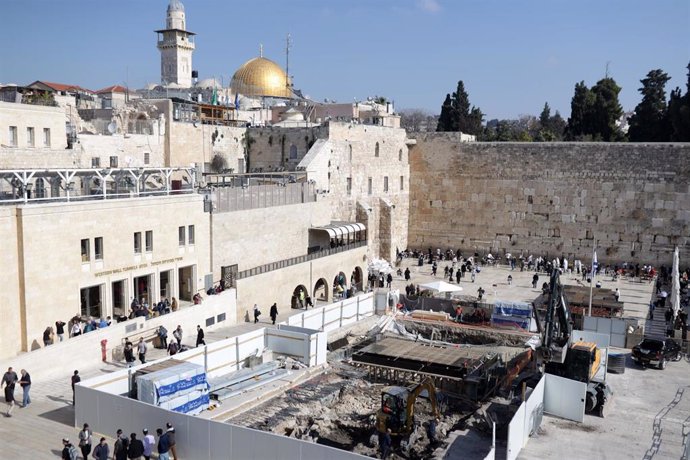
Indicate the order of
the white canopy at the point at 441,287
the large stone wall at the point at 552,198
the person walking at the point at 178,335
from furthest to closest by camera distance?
the large stone wall at the point at 552,198, the white canopy at the point at 441,287, the person walking at the point at 178,335

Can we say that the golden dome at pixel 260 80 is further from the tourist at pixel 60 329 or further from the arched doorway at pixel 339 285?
the tourist at pixel 60 329

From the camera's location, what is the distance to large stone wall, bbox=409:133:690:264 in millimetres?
31875

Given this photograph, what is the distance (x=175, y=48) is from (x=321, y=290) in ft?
134

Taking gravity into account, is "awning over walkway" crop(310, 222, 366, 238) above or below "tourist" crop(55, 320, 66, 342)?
above

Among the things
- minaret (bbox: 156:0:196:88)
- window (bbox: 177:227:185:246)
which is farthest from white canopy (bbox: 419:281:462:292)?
minaret (bbox: 156:0:196:88)

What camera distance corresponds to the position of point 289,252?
25.6 meters

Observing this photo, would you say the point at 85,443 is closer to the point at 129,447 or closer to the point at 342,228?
the point at 129,447

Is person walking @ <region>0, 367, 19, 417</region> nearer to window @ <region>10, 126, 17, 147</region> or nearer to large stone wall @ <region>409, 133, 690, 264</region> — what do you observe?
window @ <region>10, 126, 17, 147</region>

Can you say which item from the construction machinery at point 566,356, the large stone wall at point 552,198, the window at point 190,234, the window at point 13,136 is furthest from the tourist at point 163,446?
the large stone wall at point 552,198

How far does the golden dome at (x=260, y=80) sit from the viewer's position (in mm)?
57531

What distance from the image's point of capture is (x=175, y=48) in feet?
197

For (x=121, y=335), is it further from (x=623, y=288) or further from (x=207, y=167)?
(x=623, y=288)

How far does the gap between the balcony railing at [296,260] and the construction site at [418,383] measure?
10.0 ft

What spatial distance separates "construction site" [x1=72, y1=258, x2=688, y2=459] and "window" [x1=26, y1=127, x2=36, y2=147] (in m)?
11.8
